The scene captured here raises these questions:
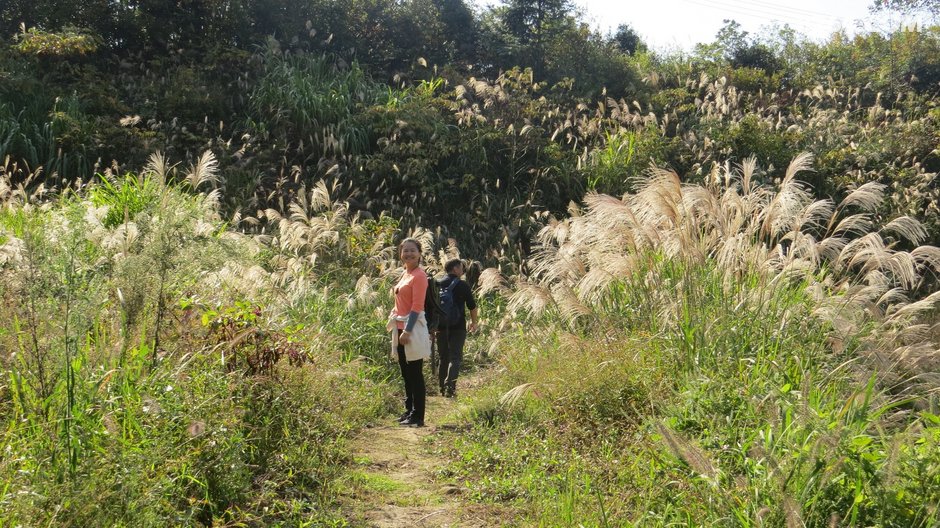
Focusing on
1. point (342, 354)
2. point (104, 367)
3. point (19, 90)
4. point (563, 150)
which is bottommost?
point (342, 354)

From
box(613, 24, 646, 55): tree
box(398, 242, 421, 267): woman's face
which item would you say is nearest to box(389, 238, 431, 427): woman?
box(398, 242, 421, 267): woman's face

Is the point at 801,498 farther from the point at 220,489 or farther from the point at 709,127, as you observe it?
the point at 709,127

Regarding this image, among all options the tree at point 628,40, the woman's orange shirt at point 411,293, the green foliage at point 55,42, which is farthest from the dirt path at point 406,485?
the tree at point 628,40

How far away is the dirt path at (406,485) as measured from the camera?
5035mm

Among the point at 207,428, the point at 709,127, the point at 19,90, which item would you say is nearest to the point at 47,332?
the point at 207,428

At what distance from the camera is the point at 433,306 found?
8898mm

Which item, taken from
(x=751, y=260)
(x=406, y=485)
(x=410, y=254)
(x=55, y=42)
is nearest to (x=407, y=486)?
(x=406, y=485)

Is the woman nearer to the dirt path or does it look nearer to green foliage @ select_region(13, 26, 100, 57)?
the dirt path

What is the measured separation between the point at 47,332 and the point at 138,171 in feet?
38.1

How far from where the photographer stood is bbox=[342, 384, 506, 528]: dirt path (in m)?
5.04

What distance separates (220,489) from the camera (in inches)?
178

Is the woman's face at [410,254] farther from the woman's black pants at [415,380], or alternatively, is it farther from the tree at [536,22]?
the tree at [536,22]

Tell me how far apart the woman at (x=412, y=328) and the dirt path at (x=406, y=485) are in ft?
0.79

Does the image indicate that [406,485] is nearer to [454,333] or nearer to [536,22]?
[454,333]
